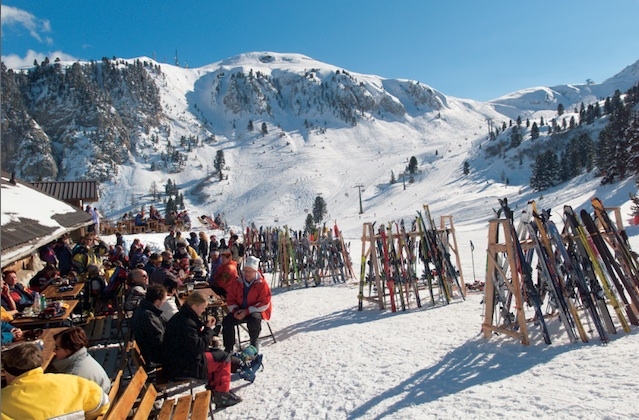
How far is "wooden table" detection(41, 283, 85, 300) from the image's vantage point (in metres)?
8.07

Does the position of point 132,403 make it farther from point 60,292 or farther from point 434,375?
point 60,292

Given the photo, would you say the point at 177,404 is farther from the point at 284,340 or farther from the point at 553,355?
the point at 553,355

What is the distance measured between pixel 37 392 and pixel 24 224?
5.93 metres

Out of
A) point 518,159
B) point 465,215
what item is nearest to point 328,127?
point 518,159

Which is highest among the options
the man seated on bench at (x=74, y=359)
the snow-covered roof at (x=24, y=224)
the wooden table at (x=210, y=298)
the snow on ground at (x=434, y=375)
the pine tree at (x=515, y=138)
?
the pine tree at (x=515, y=138)

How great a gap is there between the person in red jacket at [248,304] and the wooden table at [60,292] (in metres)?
3.40

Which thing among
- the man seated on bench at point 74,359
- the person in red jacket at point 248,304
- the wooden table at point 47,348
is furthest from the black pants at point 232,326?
the man seated on bench at point 74,359

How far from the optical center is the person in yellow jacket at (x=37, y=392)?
290cm

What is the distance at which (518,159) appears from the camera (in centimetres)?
9138

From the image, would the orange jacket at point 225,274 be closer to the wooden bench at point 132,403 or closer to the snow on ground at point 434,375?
the snow on ground at point 434,375

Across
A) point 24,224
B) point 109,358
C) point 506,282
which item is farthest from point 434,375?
point 24,224

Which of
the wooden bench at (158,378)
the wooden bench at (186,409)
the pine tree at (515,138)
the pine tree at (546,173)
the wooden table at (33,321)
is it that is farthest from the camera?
the pine tree at (515,138)

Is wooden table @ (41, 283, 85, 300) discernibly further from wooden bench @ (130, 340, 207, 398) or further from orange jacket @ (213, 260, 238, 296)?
wooden bench @ (130, 340, 207, 398)

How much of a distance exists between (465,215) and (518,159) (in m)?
49.2
